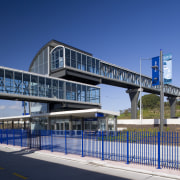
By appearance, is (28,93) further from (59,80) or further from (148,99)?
(148,99)

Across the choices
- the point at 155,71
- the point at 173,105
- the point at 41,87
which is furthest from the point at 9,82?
the point at 173,105

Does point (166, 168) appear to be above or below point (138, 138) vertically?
below

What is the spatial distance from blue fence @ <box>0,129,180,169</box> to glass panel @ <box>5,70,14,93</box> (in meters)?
7.16

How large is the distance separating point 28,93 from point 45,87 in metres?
4.02

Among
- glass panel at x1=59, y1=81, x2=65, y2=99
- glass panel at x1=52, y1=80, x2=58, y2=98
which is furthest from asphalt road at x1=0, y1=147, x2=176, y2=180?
glass panel at x1=59, y1=81, x2=65, y2=99

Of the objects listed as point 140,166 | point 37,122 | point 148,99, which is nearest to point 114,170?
point 140,166

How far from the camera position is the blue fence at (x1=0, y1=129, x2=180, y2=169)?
10946 millimetres

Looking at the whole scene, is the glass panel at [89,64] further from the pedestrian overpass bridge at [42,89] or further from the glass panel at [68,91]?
the glass panel at [68,91]

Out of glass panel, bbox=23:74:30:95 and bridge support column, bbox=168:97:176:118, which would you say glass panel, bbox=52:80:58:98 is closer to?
glass panel, bbox=23:74:30:95

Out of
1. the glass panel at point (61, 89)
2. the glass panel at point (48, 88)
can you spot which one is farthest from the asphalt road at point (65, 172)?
the glass panel at point (61, 89)

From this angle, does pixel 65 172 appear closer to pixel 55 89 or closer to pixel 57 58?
pixel 55 89

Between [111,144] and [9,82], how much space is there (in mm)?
22736

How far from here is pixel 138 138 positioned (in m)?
11.5

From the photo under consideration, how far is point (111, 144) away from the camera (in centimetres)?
1217
